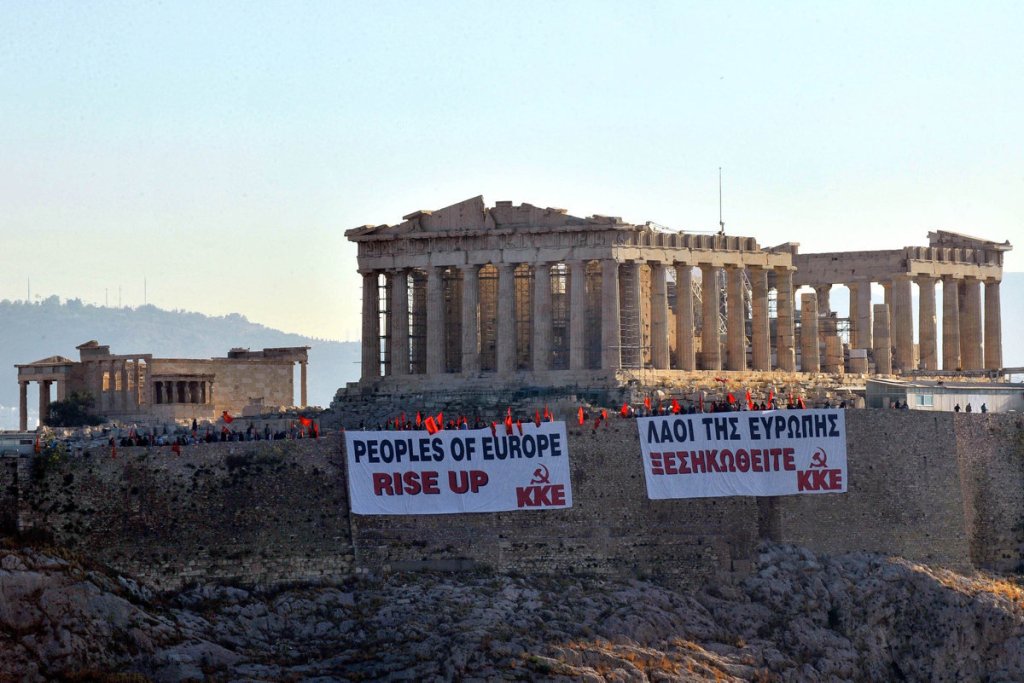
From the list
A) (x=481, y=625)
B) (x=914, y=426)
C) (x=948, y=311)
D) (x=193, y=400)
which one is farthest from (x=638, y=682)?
(x=193, y=400)

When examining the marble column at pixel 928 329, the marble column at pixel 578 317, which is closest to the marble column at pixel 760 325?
the marble column at pixel 578 317

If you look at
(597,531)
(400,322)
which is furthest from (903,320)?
(597,531)

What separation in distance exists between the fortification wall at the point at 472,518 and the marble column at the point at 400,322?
22735mm

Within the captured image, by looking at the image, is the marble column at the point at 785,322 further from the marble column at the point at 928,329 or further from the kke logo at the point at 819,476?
the kke logo at the point at 819,476

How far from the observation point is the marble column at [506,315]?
9912 centimetres

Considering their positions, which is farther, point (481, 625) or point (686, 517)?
point (686, 517)

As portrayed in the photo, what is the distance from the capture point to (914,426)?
272 feet

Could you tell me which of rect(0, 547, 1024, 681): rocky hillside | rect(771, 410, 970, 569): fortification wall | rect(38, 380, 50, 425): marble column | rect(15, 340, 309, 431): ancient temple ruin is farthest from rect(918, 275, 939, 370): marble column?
rect(38, 380, 50, 425): marble column

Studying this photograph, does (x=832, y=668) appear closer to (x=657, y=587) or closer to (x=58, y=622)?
(x=657, y=587)

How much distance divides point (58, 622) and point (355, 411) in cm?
2873

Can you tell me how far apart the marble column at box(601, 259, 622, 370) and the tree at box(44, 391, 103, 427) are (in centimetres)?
3099

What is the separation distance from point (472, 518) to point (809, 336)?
1356 inches

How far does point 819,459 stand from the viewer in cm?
8088

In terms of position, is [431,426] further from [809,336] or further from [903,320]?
[903,320]
